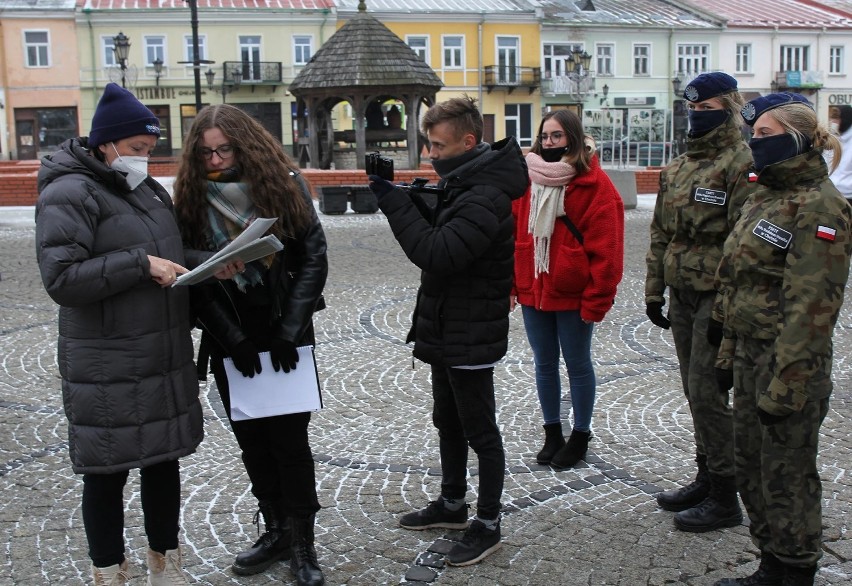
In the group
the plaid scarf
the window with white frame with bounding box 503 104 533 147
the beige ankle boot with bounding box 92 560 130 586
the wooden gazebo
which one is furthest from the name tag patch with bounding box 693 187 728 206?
the window with white frame with bounding box 503 104 533 147

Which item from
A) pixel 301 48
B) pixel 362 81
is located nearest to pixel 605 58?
pixel 301 48

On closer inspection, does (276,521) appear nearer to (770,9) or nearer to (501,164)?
(501,164)

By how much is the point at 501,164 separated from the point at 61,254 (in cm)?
168

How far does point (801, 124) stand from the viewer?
329 cm

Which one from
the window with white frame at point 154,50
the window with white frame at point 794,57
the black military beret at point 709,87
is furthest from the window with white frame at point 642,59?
the black military beret at point 709,87

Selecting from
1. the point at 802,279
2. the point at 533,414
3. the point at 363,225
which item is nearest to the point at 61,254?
the point at 802,279

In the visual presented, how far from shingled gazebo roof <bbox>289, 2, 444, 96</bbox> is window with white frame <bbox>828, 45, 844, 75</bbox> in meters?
34.8

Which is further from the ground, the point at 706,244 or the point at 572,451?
the point at 706,244

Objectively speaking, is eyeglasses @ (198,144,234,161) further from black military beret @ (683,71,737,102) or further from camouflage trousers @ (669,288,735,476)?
camouflage trousers @ (669,288,735,476)

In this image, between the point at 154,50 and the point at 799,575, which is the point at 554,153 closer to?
the point at 799,575

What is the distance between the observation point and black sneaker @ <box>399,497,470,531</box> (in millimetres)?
4215

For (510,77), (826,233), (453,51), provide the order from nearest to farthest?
(826,233) < (453,51) < (510,77)

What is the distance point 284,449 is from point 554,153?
2.04 metres

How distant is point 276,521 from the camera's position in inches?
156
